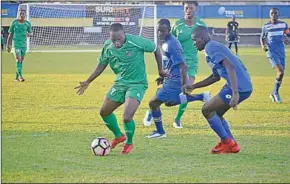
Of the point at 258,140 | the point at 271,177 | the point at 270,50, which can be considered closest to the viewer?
the point at 271,177

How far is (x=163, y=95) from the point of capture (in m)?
12.9

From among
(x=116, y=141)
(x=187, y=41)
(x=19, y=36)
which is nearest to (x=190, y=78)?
(x=187, y=41)

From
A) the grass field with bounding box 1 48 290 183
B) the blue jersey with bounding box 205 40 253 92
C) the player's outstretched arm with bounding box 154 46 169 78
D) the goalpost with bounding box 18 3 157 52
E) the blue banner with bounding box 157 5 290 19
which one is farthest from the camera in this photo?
the blue banner with bounding box 157 5 290 19

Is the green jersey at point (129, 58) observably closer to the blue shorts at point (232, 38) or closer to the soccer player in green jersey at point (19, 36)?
the soccer player in green jersey at point (19, 36)

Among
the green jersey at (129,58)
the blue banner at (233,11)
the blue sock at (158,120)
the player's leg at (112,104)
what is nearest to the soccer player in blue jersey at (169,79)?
the blue sock at (158,120)

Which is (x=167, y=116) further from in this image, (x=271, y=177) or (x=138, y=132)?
(x=271, y=177)

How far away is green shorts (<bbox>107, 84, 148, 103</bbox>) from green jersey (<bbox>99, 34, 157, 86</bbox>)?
7 centimetres

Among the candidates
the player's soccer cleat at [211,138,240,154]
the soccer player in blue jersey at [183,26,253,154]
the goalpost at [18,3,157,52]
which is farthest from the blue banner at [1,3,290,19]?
the player's soccer cleat at [211,138,240,154]

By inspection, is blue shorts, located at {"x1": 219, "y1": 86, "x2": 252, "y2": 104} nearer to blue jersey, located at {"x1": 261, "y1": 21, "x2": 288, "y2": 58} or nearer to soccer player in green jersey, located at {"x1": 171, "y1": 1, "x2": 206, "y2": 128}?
soccer player in green jersey, located at {"x1": 171, "y1": 1, "x2": 206, "y2": 128}

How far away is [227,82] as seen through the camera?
11055 millimetres

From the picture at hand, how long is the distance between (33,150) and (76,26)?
31123 mm

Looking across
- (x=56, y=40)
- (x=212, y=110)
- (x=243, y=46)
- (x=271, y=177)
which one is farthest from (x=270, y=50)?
(x=243, y=46)

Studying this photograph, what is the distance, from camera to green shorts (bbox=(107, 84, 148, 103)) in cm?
1142

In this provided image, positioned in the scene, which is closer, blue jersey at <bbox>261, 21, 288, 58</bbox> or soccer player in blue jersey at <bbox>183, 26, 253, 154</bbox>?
soccer player in blue jersey at <bbox>183, 26, 253, 154</bbox>
